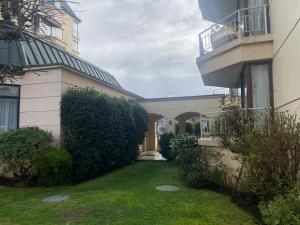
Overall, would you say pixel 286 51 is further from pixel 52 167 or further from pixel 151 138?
pixel 151 138

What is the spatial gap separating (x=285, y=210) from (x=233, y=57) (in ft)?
20.8

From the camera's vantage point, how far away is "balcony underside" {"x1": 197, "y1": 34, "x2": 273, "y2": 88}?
32.2 feet

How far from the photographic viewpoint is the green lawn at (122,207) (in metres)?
→ 6.48

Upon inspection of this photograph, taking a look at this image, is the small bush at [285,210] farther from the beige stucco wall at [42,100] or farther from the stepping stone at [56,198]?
the beige stucco wall at [42,100]

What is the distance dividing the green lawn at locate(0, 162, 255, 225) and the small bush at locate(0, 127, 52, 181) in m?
0.90

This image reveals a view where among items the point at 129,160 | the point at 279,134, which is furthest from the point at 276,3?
the point at 129,160

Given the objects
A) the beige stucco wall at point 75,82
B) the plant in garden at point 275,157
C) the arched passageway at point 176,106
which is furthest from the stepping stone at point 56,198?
the arched passageway at point 176,106

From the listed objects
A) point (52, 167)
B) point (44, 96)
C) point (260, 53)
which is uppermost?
point (260, 53)

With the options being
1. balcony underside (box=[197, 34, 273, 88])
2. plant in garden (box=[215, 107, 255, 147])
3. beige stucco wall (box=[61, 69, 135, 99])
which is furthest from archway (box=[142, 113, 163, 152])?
plant in garden (box=[215, 107, 255, 147])

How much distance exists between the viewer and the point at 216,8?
600 inches

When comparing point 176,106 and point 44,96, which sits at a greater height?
point 176,106

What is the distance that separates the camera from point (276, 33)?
915 centimetres

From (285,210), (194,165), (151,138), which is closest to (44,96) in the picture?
(194,165)

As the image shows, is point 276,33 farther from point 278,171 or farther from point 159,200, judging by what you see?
point 159,200
